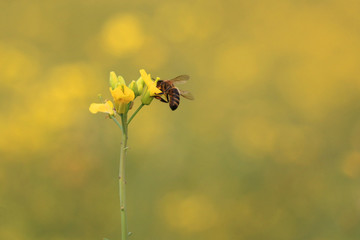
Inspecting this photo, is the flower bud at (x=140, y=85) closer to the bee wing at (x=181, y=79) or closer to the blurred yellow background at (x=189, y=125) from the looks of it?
the bee wing at (x=181, y=79)

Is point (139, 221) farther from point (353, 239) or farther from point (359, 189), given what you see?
point (359, 189)

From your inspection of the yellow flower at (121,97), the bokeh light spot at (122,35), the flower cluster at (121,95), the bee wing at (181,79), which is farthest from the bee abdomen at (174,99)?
the bokeh light spot at (122,35)

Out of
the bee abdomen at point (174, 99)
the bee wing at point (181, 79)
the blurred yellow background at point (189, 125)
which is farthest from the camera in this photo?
the blurred yellow background at point (189, 125)

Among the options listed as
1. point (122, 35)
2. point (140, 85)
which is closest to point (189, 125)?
point (122, 35)

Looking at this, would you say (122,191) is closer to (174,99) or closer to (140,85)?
(140,85)

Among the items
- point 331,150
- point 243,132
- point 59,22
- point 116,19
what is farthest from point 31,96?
point 331,150
